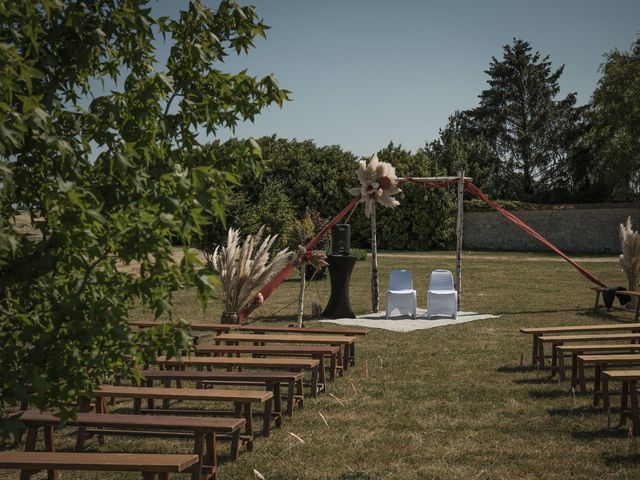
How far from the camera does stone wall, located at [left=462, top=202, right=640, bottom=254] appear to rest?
28828 mm

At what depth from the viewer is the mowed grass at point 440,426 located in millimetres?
4578

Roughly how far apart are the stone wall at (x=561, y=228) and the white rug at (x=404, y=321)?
18.5m

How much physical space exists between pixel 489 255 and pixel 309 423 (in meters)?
23.5

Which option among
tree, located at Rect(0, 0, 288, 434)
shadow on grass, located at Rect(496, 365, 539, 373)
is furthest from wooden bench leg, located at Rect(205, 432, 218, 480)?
shadow on grass, located at Rect(496, 365, 539, 373)

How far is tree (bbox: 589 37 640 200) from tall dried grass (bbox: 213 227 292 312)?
88.1 feet

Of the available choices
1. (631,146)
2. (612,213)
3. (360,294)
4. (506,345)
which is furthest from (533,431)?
(631,146)

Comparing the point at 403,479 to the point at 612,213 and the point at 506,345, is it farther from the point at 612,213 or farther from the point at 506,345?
the point at 612,213

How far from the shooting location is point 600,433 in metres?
5.34

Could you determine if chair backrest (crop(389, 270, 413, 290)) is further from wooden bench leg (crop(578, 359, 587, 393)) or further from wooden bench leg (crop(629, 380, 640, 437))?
wooden bench leg (crop(629, 380, 640, 437))

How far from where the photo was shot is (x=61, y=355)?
2.46 meters

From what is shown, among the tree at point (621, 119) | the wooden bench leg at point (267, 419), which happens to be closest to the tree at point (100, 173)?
the wooden bench leg at point (267, 419)

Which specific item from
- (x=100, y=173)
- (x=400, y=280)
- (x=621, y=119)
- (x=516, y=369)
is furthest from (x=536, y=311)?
(x=621, y=119)

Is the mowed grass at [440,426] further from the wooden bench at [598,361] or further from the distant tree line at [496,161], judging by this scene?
the distant tree line at [496,161]

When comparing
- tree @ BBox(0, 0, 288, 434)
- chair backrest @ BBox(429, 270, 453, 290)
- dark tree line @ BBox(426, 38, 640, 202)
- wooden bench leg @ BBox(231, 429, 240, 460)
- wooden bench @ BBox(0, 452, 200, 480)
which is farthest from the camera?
dark tree line @ BBox(426, 38, 640, 202)
